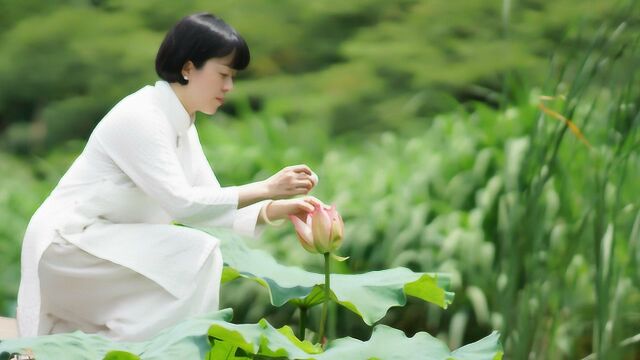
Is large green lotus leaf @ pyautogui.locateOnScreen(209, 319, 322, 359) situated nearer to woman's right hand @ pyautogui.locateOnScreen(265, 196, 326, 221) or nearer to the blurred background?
woman's right hand @ pyautogui.locateOnScreen(265, 196, 326, 221)

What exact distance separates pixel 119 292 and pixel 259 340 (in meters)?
0.43

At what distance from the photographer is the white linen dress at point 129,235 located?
2.36 meters

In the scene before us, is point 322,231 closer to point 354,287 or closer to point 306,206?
point 306,206

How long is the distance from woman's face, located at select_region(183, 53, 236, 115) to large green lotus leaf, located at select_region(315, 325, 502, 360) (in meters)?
0.55

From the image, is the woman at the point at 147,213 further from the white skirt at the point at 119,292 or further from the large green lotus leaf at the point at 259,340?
the large green lotus leaf at the point at 259,340

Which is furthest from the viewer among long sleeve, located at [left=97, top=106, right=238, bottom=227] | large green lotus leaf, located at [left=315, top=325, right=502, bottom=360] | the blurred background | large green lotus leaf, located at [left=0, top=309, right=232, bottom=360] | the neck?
the blurred background

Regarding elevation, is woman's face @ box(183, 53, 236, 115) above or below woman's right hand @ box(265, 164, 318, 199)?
above

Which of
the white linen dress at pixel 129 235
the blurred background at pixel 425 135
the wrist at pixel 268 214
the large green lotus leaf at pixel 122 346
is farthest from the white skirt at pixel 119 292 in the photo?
the blurred background at pixel 425 135

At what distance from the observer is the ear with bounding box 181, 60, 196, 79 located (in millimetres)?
2430

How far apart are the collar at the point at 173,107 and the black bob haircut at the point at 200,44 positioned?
Result: 0.10 ft

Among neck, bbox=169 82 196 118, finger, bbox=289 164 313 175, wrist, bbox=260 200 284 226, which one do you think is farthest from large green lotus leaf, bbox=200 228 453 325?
neck, bbox=169 82 196 118

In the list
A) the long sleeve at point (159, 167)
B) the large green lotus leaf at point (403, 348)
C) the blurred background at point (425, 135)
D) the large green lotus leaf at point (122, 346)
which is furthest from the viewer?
the blurred background at point (425, 135)

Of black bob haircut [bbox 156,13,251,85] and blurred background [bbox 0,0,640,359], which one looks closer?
black bob haircut [bbox 156,13,251,85]

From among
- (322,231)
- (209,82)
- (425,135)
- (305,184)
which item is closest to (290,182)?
(305,184)
